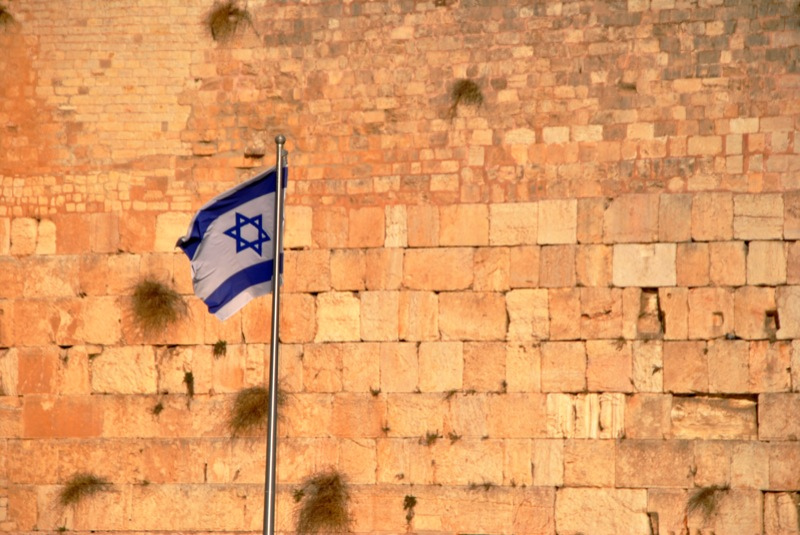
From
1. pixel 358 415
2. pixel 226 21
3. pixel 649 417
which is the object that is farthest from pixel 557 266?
pixel 226 21

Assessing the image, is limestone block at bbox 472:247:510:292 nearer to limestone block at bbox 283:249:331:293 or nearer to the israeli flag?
limestone block at bbox 283:249:331:293

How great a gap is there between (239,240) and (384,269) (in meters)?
1.94

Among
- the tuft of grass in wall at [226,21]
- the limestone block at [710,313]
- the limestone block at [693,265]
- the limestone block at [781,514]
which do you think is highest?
the tuft of grass in wall at [226,21]

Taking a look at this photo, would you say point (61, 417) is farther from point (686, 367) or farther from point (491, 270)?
point (686, 367)

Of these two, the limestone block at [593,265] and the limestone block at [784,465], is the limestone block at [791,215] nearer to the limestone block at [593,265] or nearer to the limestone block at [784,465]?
the limestone block at [593,265]

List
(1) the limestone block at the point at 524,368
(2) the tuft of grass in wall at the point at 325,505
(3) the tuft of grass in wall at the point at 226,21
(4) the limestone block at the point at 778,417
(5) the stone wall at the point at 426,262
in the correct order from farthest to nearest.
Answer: (3) the tuft of grass in wall at the point at 226,21 < (2) the tuft of grass in wall at the point at 325,505 < (1) the limestone block at the point at 524,368 < (5) the stone wall at the point at 426,262 < (4) the limestone block at the point at 778,417

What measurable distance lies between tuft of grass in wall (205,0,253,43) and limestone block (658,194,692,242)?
3.52 meters

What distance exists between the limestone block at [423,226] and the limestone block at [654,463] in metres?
2.07

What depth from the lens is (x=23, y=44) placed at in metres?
10.8

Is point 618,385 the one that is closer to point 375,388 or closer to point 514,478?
point 514,478

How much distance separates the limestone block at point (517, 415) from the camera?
9.72 meters

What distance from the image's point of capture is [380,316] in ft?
33.0

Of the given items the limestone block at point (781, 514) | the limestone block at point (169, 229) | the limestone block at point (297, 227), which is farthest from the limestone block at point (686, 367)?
the limestone block at point (169, 229)

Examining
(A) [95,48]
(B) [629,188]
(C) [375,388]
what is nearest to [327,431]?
(C) [375,388]
